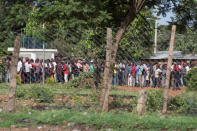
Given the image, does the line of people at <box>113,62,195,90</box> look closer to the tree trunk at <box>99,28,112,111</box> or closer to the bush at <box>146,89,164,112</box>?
the bush at <box>146,89,164,112</box>

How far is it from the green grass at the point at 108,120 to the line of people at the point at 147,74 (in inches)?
108

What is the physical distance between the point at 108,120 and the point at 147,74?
7626 mm

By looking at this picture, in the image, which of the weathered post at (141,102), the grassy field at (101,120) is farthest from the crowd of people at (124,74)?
the grassy field at (101,120)

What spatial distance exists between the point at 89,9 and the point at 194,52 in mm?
2787

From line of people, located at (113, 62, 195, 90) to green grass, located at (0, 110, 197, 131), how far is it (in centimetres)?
274

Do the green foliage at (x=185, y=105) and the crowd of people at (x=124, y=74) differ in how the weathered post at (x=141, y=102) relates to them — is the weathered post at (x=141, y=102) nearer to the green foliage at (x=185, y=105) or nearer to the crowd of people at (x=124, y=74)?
the green foliage at (x=185, y=105)

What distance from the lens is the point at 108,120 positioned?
263 inches

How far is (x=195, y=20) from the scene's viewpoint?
9.94 metres

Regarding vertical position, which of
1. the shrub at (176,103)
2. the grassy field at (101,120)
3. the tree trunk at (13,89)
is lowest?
the grassy field at (101,120)

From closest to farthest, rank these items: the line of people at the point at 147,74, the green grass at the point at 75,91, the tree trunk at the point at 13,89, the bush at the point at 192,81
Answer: the tree trunk at the point at 13,89
the bush at the point at 192,81
the green grass at the point at 75,91
the line of people at the point at 147,74

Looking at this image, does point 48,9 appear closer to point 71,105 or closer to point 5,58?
point 71,105

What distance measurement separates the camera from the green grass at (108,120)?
21.7ft

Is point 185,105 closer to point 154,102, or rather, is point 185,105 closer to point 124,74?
point 154,102

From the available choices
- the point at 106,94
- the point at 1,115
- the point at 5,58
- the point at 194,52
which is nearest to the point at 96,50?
Answer: the point at 106,94
